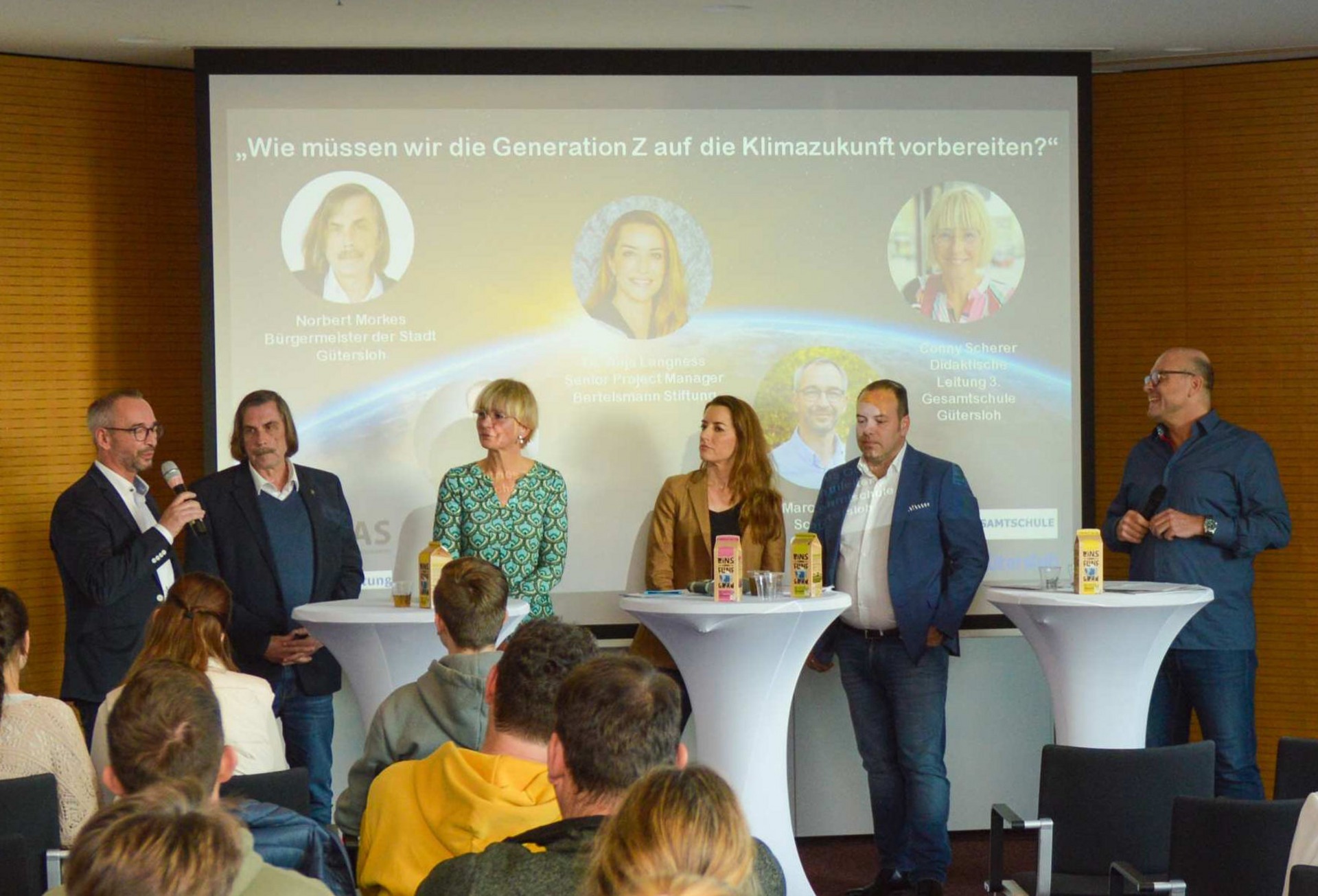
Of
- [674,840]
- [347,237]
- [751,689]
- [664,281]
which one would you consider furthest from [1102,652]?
[674,840]

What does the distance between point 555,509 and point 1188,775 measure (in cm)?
246

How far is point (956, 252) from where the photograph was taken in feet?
20.1

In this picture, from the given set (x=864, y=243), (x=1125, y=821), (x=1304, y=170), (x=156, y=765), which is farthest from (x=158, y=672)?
(x=1304, y=170)

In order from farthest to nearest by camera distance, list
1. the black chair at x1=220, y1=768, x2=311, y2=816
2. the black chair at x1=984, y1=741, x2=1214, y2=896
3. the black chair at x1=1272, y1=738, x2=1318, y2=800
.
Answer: the black chair at x1=984, y1=741, x2=1214, y2=896 → the black chair at x1=1272, y1=738, x2=1318, y2=800 → the black chair at x1=220, y1=768, x2=311, y2=816

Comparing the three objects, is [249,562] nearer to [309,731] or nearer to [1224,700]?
[309,731]

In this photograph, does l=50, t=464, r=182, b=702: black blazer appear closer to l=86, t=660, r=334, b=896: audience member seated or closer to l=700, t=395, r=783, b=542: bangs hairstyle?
l=700, t=395, r=783, b=542: bangs hairstyle

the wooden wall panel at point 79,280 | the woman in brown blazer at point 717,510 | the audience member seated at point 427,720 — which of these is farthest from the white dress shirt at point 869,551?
the wooden wall panel at point 79,280

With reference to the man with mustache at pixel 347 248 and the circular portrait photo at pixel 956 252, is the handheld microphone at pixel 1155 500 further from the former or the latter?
the man with mustache at pixel 347 248

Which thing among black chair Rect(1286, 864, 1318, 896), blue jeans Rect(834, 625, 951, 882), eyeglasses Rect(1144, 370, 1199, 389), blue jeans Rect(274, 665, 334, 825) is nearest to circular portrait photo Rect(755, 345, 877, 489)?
blue jeans Rect(834, 625, 951, 882)

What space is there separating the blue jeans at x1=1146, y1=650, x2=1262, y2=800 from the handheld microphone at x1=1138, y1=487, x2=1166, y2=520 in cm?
50

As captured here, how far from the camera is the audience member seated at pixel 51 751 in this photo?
11.0ft

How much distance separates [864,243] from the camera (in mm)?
6109

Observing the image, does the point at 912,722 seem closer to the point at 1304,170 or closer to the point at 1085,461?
the point at 1085,461

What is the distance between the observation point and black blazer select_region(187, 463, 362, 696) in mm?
5180
